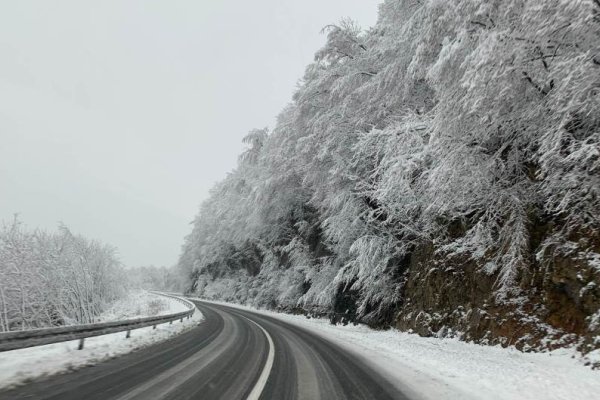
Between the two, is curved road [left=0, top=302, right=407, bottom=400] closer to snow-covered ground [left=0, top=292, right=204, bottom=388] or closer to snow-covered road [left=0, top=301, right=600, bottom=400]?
snow-covered road [left=0, top=301, right=600, bottom=400]

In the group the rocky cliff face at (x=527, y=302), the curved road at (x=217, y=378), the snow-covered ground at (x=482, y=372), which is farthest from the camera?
the rocky cliff face at (x=527, y=302)

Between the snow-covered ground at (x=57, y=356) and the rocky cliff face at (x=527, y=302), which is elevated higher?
the rocky cliff face at (x=527, y=302)

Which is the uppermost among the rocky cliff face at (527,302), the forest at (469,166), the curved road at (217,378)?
the forest at (469,166)

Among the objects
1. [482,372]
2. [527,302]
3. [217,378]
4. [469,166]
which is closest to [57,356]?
[217,378]

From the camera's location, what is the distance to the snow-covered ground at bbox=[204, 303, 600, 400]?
242 inches

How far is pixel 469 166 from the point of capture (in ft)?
33.0

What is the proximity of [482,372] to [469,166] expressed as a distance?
15.8 ft

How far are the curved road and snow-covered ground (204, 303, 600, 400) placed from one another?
68 cm

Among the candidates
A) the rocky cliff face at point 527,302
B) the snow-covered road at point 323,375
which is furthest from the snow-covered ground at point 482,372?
the rocky cliff face at point 527,302

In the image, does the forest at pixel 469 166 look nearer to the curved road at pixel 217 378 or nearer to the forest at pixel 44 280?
the curved road at pixel 217 378

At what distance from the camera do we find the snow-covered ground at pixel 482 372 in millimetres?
6148

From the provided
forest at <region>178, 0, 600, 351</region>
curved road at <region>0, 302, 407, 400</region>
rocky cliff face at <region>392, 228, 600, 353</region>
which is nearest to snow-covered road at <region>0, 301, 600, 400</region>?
curved road at <region>0, 302, 407, 400</region>

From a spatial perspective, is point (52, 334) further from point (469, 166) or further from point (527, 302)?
point (527, 302)

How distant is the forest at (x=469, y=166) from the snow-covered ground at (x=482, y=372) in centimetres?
65
